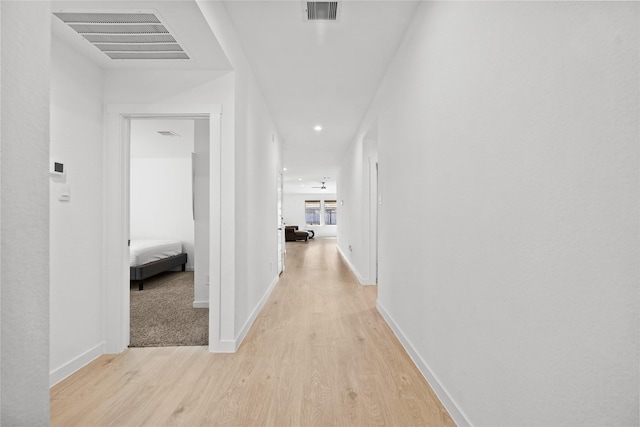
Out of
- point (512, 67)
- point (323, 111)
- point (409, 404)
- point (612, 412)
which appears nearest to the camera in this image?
point (612, 412)

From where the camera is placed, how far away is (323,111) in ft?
14.5

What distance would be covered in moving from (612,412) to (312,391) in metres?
1.50

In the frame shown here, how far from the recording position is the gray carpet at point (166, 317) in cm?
271

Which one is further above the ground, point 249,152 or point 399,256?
point 249,152

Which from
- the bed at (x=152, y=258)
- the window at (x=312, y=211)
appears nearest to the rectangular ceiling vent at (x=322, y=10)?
the bed at (x=152, y=258)

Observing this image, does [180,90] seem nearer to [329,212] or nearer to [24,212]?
[24,212]

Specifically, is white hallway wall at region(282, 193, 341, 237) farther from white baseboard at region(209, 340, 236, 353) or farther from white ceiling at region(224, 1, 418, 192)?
white baseboard at region(209, 340, 236, 353)

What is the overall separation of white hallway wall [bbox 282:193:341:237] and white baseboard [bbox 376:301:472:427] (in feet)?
43.0

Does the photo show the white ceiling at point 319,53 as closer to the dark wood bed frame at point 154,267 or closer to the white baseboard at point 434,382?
the white baseboard at point 434,382

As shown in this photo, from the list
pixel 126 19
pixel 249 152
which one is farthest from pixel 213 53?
pixel 249 152

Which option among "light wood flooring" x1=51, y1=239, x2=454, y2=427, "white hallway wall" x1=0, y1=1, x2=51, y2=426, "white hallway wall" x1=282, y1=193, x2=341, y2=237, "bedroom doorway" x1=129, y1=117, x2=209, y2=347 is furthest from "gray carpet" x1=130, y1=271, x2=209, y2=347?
"white hallway wall" x1=282, y1=193, x2=341, y2=237

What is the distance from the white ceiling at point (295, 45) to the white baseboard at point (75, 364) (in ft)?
7.31

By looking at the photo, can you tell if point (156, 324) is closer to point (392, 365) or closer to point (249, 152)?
point (249, 152)

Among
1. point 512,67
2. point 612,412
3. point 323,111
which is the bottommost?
point 612,412
